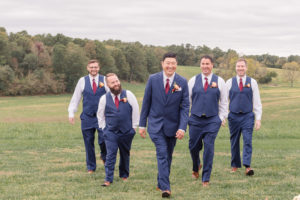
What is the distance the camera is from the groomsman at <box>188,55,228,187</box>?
309 inches

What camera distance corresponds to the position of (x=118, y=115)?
26.5 ft

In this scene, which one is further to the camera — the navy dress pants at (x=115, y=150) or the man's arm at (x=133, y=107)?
the man's arm at (x=133, y=107)

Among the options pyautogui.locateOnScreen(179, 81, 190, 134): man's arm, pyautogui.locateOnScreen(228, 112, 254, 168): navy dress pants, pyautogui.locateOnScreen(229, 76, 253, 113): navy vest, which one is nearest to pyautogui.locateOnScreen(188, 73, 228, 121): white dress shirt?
pyautogui.locateOnScreen(179, 81, 190, 134): man's arm

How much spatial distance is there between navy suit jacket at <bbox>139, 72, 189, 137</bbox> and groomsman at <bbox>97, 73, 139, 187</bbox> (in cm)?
91

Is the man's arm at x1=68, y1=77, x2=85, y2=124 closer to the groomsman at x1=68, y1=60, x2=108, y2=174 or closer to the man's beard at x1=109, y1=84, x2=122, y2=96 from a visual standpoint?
the groomsman at x1=68, y1=60, x2=108, y2=174

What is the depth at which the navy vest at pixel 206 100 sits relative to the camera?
7.84m

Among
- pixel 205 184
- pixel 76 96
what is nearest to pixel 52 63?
pixel 76 96

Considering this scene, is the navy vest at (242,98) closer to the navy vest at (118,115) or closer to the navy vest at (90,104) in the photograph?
the navy vest at (118,115)

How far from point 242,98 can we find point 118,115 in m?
2.84

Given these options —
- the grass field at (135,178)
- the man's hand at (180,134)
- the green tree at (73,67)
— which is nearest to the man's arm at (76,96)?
the grass field at (135,178)

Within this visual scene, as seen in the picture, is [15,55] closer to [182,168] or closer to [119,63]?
[119,63]

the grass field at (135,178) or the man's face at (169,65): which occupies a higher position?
the man's face at (169,65)

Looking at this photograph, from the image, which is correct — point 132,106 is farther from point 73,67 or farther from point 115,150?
point 73,67

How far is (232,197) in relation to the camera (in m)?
6.72
